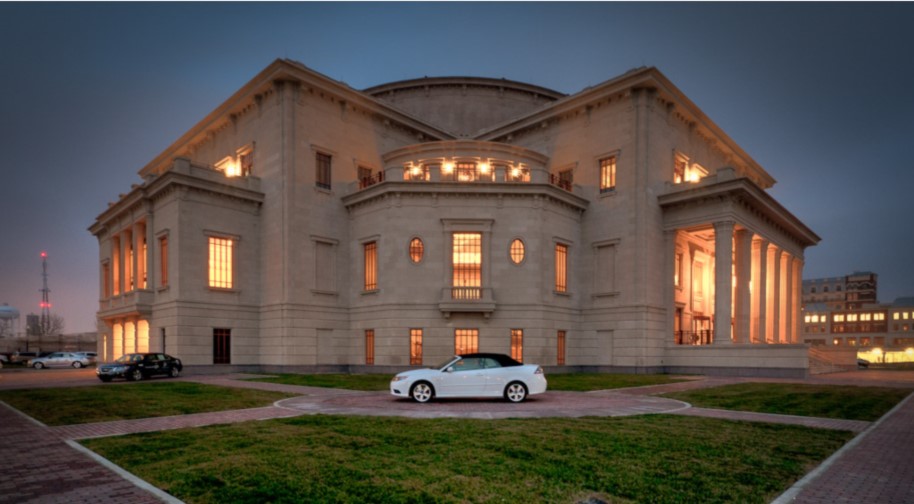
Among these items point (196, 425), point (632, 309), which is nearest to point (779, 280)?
point (632, 309)

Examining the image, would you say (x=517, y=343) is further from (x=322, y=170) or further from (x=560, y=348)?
(x=322, y=170)

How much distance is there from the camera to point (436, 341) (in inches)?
1282

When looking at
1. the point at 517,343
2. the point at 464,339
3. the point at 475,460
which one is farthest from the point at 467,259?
the point at 475,460

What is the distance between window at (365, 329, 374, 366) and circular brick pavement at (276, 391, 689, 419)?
1565cm

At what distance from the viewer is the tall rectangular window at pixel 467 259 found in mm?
33375

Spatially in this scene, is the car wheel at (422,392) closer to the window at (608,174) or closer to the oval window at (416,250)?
the oval window at (416,250)

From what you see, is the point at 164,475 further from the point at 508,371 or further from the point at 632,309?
the point at 632,309

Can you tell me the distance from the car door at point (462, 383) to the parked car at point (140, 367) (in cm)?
1904

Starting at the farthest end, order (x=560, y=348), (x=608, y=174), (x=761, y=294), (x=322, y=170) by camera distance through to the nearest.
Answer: (x=761, y=294) < (x=608, y=174) < (x=322, y=170) < (x=560, y=348)

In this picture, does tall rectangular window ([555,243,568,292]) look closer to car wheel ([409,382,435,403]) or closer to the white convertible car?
the white convertible car

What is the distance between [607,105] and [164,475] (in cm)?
3393

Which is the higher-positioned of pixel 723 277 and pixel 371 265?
pixel 371 265

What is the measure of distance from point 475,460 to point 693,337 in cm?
3391

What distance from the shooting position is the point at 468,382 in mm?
16703
